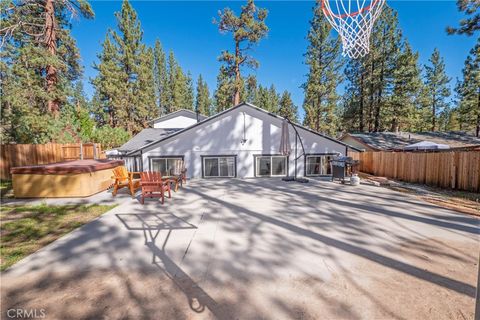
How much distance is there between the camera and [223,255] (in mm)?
3645

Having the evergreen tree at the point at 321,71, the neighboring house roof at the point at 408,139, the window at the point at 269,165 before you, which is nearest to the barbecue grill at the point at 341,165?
the window at the point at 269,165

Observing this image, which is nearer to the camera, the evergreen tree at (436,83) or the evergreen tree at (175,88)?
the evergreen tree at (436,83)

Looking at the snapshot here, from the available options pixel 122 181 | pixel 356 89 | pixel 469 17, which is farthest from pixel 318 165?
pixel 356 89

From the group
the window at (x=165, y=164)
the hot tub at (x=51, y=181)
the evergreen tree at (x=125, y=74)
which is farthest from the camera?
the evergreen tree at (x=125, y=74)

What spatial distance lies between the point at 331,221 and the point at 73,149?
14996 millimetres

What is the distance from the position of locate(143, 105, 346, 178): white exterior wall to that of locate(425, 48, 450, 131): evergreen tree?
90.2 feet

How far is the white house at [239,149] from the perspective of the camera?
509 inches

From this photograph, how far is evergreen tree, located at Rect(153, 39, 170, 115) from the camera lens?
1540 inches

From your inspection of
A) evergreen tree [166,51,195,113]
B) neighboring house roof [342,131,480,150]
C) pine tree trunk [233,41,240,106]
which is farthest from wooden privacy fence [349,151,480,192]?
evergreen tree [166,51,195,113]

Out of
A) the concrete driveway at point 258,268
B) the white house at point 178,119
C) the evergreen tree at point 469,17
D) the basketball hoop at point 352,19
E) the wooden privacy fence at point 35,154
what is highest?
the evergreen tree at point 469,17

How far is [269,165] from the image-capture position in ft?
43.7

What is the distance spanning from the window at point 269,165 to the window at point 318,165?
1.57m

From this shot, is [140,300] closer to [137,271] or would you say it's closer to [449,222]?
[137,271]

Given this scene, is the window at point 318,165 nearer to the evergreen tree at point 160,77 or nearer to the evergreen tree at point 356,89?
the evergreen tree at point 356,89
